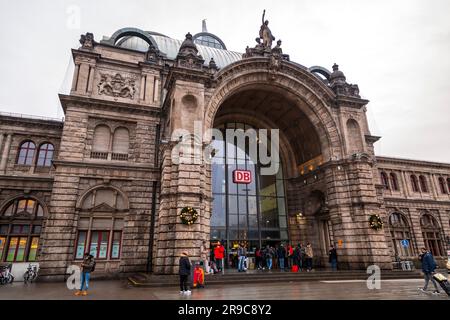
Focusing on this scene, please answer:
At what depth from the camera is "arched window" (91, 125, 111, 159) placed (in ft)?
70.9

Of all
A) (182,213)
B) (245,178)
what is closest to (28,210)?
(182,213)

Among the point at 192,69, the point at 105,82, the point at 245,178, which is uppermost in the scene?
the point at 105,82

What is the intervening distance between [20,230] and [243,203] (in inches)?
730

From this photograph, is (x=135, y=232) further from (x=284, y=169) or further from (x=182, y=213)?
(x=284, y=169)

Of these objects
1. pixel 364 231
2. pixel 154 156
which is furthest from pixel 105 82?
pixel 364 231

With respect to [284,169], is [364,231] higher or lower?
lower

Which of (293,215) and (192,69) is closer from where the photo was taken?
(192,69)

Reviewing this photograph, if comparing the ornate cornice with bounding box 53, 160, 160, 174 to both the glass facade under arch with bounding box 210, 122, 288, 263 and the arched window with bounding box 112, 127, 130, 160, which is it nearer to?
the arched window with bounding box 112, 127, 130, 160

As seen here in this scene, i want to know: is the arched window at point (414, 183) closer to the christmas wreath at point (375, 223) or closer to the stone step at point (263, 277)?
the christmas wreath at point (375, 223)

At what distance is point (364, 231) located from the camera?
803 inches

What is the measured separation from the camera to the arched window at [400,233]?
3272cm
